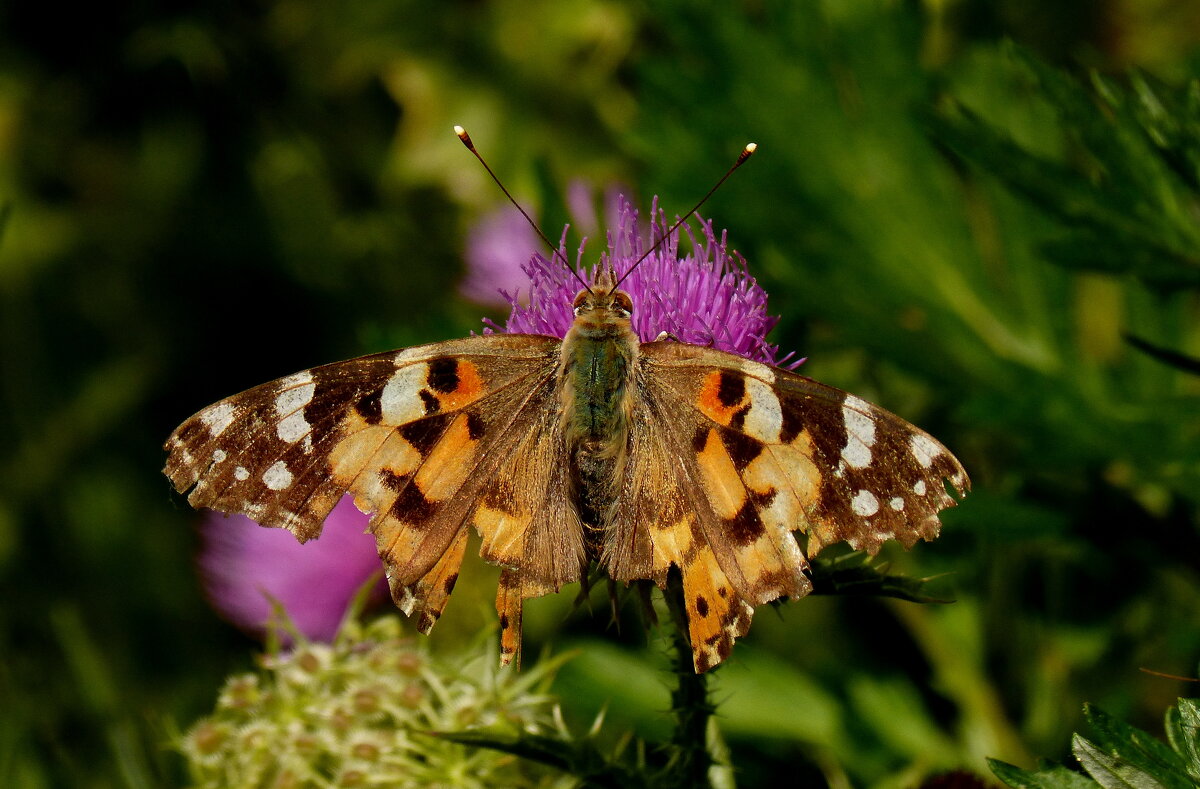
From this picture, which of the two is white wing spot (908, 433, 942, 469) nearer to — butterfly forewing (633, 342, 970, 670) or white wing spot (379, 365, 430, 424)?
butterfly forewing (633, 342, 970, 670)

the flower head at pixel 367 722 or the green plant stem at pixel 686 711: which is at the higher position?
the green plant stem at pixel 686 711

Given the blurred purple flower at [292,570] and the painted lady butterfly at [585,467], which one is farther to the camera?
the blurred purple flower at [292,570]

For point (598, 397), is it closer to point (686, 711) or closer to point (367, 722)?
point (686, 711)

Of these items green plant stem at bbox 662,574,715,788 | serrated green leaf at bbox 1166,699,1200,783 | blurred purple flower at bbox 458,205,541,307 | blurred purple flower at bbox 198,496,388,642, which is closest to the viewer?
serrated green leaf at bbox 1166,699,1200,783

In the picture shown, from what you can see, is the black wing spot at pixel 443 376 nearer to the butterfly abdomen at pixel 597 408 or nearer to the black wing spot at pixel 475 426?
the black wing spot at pixel 475 426

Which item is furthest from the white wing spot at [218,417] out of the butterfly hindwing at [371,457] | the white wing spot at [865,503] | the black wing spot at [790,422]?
the white wing spot at [865,503]

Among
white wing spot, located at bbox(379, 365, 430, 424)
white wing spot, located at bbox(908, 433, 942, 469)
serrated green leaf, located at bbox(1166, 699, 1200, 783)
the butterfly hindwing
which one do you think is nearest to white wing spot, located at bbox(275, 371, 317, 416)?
the butterfly hindwing
